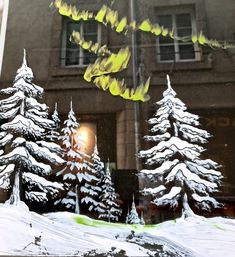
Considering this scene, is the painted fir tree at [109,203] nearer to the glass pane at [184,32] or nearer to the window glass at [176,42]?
the window glass at [176,42]

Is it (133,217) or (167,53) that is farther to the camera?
(167,53)

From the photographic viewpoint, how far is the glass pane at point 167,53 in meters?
4.06

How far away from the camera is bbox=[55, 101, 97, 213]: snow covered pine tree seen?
355 centimetres

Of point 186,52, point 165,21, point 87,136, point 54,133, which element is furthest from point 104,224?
point 165,21

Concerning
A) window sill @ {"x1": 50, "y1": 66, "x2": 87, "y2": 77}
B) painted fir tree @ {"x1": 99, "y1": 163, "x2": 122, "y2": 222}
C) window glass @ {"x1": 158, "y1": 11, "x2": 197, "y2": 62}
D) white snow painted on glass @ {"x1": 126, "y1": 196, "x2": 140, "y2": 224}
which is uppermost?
window glass @ {"x1": 158, "y1": 11, "x2": 197, "y2": 62}

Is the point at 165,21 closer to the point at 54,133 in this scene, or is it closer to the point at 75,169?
the point at 54,133

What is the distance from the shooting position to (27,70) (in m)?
4.03

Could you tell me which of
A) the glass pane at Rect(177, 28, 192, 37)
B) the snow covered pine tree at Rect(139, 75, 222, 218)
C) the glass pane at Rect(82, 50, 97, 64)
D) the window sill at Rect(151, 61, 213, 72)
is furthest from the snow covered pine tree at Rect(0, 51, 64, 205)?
the glass pane at Rect(177, 28, 192, 37)

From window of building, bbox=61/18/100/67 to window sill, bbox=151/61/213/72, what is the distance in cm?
81

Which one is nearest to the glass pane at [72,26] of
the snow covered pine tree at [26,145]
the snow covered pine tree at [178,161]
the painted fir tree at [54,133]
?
the snow covered pine tree at [26,145]

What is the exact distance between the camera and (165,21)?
423cm

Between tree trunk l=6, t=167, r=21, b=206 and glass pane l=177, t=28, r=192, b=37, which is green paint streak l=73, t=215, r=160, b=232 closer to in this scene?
tree trunk l=6, t=167, r=21, b=206

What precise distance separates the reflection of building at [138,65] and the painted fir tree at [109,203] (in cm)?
24

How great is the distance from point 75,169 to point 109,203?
0.53 m
